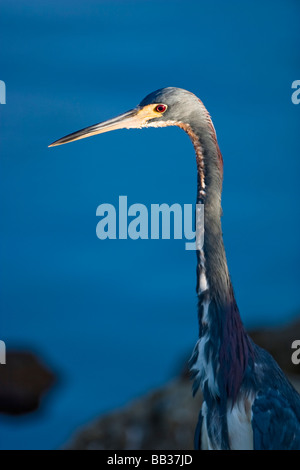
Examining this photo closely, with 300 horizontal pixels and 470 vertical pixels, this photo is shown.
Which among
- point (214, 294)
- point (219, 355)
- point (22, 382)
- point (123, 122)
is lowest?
point (22, 382)

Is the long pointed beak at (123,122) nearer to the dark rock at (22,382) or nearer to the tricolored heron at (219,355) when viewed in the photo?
the tricolored heron at (219,355)

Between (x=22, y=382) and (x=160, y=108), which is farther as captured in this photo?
(x=22, y=382)

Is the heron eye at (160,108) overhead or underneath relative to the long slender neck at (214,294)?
overhead

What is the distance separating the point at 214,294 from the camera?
1329 millimetres

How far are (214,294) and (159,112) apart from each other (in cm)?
41

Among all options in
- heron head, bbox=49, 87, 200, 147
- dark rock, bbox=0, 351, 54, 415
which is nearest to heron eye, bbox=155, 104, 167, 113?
heron head, bbox=49, 87, 200, 147

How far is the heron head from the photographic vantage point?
137cm

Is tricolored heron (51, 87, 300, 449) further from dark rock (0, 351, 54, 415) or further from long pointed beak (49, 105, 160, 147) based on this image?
dark rock (0, 351, 54, 415)

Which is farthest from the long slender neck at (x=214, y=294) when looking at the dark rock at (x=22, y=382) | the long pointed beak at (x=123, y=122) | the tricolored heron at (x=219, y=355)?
the dark rock at (x=22, y=382)

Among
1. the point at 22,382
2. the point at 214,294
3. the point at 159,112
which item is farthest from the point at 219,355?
the point at 22,382

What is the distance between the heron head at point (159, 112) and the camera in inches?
53.9

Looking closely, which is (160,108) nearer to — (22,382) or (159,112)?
(159,112)

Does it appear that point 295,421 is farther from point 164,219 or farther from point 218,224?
point 164,219
